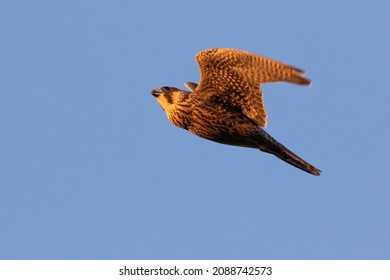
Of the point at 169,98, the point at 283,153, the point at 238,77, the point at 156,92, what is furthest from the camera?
the point at 156,92

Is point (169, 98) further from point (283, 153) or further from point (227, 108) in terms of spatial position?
point (283, 153)

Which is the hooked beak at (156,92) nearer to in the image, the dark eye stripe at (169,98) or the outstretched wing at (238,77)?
the dark eye stripe at (169,98)

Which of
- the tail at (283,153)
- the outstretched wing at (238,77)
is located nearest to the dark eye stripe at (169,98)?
the outstretched wing at (238,77)

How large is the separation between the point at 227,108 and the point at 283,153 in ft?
3.95

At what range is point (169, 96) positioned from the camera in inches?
527

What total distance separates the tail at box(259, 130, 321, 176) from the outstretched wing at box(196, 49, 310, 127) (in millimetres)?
343

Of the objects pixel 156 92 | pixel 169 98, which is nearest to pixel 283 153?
pixel 169 98

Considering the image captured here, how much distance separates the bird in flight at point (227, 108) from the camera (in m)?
12.6

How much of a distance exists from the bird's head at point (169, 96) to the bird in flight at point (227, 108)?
2 cm
